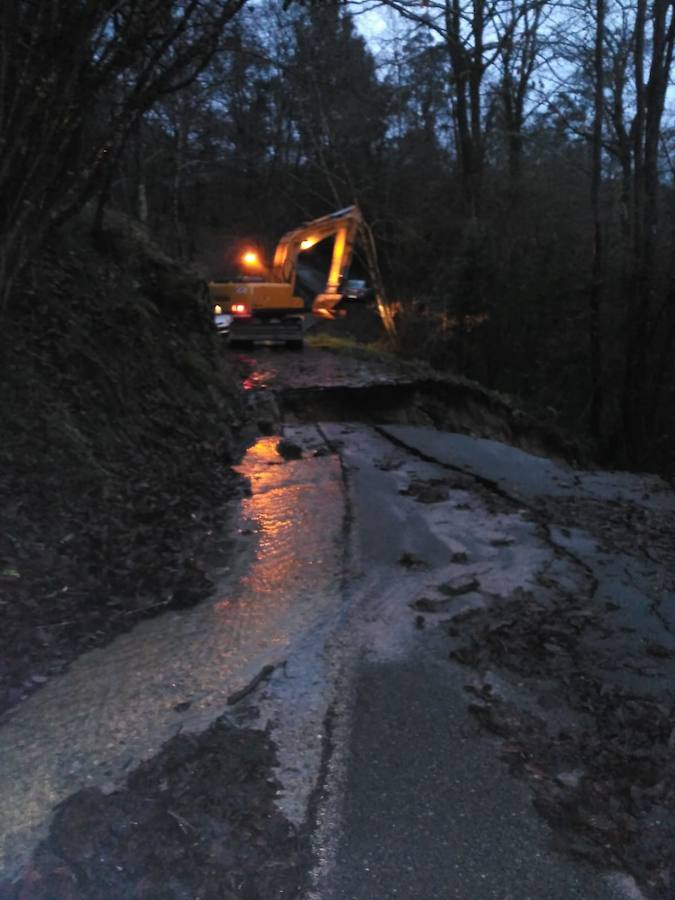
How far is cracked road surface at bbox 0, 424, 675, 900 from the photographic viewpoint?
10.4ft

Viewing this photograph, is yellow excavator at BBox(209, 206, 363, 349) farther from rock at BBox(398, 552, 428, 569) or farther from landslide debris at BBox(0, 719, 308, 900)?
landslide debris at BBox(0, 719, 308, 900)

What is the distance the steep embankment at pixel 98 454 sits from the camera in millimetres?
5219

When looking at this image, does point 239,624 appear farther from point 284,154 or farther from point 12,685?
point 284,154

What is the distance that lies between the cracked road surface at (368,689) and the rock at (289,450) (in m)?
2.50

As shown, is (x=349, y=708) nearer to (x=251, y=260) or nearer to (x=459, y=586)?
(x=459, y=586)

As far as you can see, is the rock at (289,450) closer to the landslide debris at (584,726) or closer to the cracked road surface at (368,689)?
the cracked road surface at (368,689)

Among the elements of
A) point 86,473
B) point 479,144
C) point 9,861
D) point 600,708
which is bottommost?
point 600,708

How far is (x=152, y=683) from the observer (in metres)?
4.49

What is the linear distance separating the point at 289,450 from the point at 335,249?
13497mm

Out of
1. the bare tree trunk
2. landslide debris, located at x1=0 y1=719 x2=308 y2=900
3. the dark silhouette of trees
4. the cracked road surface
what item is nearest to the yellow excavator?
the bare tree trunk

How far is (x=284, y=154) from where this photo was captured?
3653 centimetres

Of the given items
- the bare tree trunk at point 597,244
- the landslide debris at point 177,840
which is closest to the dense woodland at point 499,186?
the bare tree trunk at point 597,244

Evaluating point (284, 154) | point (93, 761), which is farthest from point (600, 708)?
point (284, 154)

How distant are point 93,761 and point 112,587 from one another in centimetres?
208
